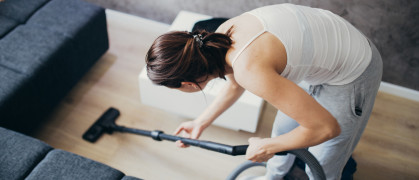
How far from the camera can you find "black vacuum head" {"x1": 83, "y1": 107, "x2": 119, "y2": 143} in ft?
Result: 6.29

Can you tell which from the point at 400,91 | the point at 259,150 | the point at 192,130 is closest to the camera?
the point at 259,150

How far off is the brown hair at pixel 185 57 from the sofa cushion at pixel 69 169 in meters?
0.54

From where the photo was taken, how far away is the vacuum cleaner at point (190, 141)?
1132mm

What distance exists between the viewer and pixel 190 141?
1406mm

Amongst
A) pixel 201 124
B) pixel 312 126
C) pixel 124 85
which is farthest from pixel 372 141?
pixel 124 85

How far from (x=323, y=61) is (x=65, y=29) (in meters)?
1.48

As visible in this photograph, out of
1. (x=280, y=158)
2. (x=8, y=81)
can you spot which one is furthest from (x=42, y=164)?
(x=280, y=158)

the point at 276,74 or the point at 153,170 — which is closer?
the point at 276,74

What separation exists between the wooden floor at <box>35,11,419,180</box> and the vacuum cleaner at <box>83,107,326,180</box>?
0.15 feet

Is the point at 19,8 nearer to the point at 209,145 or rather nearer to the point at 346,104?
the point at 209,145

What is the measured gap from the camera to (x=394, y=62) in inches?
Answer: 79.0

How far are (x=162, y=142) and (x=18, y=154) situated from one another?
722 mm

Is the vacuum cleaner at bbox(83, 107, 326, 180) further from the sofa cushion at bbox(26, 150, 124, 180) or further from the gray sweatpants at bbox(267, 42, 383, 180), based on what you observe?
the sofa cushion at bbox(26, 150, 124, 180)

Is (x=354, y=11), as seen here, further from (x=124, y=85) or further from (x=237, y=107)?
(x=124, y=85)
